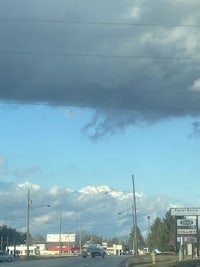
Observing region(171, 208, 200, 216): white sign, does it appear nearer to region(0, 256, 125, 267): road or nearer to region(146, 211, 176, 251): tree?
region(0, 256, 125, 267): road

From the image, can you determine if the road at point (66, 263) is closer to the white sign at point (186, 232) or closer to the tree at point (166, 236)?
the white sign at point (186, 232)

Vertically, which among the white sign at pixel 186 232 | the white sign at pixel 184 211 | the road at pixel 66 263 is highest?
the white sign at pixel 184 211

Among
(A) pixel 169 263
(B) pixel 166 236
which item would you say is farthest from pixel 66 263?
(B) pixel 166 236

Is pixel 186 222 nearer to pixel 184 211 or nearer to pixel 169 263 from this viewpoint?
pixel 184 211

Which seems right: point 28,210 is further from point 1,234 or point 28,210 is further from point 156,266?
point 1,234

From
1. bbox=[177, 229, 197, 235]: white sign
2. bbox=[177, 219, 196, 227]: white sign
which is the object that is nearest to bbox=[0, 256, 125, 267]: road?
bbox=[177, 229, 197, 235]: white sign

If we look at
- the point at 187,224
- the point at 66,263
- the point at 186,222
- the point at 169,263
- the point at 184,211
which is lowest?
the point at 66,263

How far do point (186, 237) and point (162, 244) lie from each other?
163ft

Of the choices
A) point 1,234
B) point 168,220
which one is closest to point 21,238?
point 1,234

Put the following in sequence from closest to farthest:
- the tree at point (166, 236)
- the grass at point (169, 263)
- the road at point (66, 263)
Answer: the grass at point (169, 263), the road at point (66, 263), the tree at point (166, 236)

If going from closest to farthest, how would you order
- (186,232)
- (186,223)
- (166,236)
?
1. (186,232)
2. (186,223)
3. (166,236)

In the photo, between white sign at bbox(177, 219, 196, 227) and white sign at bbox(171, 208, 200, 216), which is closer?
white sign at bbox(177, 219, 196, 227)

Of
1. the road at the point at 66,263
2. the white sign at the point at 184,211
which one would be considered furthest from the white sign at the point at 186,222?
the road at the point at 66,263

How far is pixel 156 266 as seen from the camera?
38.4 meters
